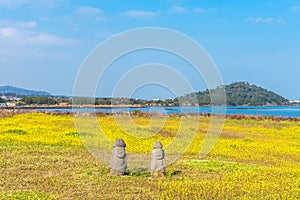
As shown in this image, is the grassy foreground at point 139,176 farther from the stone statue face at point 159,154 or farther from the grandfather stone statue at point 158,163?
the stone statue face at point 159,154

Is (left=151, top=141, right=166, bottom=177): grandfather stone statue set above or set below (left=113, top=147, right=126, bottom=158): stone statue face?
below

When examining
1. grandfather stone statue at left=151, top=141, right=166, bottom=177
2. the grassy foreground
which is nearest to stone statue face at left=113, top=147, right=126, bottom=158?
the grassy foreground

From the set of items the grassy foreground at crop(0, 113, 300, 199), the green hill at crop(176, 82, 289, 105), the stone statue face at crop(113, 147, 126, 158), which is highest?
Result: the green hill at crop(176, 82, 289, 105)

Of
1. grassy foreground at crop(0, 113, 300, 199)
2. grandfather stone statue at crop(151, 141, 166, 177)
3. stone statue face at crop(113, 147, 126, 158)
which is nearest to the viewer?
grassy foreground at crop(0, 113, 300, 199)

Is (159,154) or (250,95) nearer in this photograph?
(159,154)

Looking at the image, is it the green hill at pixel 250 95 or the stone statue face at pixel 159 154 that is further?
the green hill at pixel 250 95

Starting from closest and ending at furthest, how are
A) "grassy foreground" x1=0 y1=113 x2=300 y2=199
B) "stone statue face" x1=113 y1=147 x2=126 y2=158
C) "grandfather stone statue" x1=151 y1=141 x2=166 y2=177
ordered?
"grassy foreground" x1=0 y1=113 x2=300 y2=199
"stone statue face" x1=113 y1=147 x2=126 y2=158
"grandfather stone statue" x1=151 y1=141 x2=166 y2=177

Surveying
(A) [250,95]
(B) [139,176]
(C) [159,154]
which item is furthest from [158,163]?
(A) [250,95]

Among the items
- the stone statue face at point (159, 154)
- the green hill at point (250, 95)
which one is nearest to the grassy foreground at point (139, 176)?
the stone statue face at point (159, 154)

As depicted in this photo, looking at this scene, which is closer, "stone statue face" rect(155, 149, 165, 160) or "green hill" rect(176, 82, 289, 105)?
"stone statue face" rect(155, 149, 165, 160)

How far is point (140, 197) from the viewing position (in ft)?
32.5

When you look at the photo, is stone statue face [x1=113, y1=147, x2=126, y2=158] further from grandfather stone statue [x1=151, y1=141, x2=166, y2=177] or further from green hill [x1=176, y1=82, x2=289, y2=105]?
green hill [x1=176, y1=82, x2=289, y2=105]

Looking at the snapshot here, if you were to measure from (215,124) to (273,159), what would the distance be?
50.2ft

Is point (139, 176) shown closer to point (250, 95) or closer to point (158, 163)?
point (158, 163)
